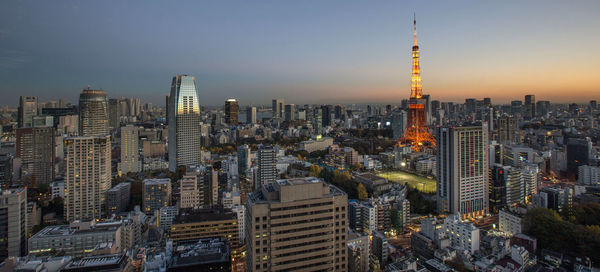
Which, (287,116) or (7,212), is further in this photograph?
(287,116)

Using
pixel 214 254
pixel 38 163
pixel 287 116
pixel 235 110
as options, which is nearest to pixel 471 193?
pixel 214 254

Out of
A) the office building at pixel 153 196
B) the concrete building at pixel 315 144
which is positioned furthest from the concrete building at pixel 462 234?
the concrete building at pixel 315 144

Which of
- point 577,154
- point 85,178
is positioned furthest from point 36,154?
point 577,154

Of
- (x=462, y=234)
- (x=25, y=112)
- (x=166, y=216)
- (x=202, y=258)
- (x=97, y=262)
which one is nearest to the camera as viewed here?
(x=202, y=258)

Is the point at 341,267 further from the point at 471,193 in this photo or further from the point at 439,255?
the point at 471,193

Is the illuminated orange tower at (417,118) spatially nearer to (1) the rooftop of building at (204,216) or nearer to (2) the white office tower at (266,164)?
(2) the white office tower at (266,164)

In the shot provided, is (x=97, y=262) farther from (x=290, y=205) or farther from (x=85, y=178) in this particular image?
(x=85, y=178)

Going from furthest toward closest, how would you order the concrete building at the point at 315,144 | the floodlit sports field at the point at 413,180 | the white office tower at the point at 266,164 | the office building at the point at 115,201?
the concrete building at the point at 315,144
the floodlit sports field at the point at 413,180
the white office tower at the point at 266,164
the office building at the point at 115,201
